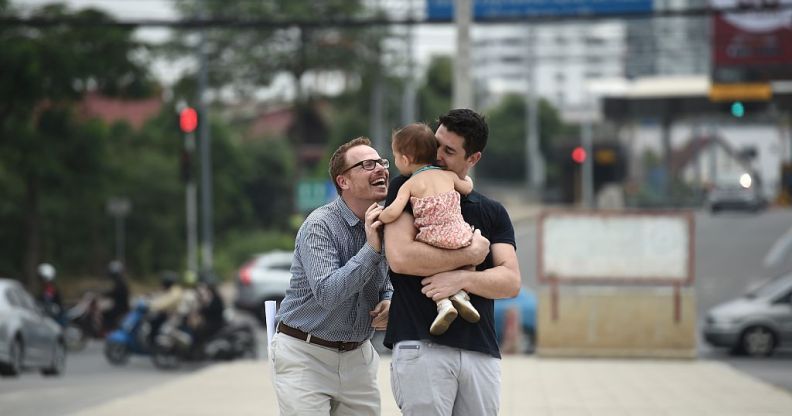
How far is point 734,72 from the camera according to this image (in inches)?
1198

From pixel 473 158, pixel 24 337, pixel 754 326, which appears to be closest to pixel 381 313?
pixel 473 158

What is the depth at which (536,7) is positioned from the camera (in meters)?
26.3

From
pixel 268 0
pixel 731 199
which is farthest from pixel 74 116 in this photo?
pixel 731 199

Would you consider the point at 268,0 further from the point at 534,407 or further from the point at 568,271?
the point at 534,407

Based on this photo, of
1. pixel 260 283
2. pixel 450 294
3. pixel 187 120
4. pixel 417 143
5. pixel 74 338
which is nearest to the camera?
pixel 450 294

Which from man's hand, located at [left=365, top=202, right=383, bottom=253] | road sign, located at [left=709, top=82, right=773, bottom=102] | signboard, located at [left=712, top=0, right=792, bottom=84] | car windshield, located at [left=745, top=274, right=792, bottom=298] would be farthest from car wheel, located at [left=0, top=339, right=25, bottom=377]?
signboard, located at [left=712, top=0, right=792, bottom=84]

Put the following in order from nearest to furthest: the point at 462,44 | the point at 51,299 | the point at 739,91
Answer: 1. the point at 462,44
2. the point at 51,299
3. the point at 739,91

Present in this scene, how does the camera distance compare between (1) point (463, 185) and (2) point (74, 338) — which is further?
(2) point (74, 338)

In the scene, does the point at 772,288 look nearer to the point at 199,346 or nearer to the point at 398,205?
the point at 199,346

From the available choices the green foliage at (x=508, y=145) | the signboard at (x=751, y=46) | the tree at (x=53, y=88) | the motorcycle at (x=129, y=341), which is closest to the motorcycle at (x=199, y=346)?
the motorcycle at (x=129, y=341)

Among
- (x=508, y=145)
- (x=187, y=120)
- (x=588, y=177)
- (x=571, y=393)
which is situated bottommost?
(x=508, y=145)

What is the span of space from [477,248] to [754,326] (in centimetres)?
1715

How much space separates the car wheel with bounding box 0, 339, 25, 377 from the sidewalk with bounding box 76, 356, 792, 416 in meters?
2.67

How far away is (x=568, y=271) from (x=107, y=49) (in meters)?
15.0
